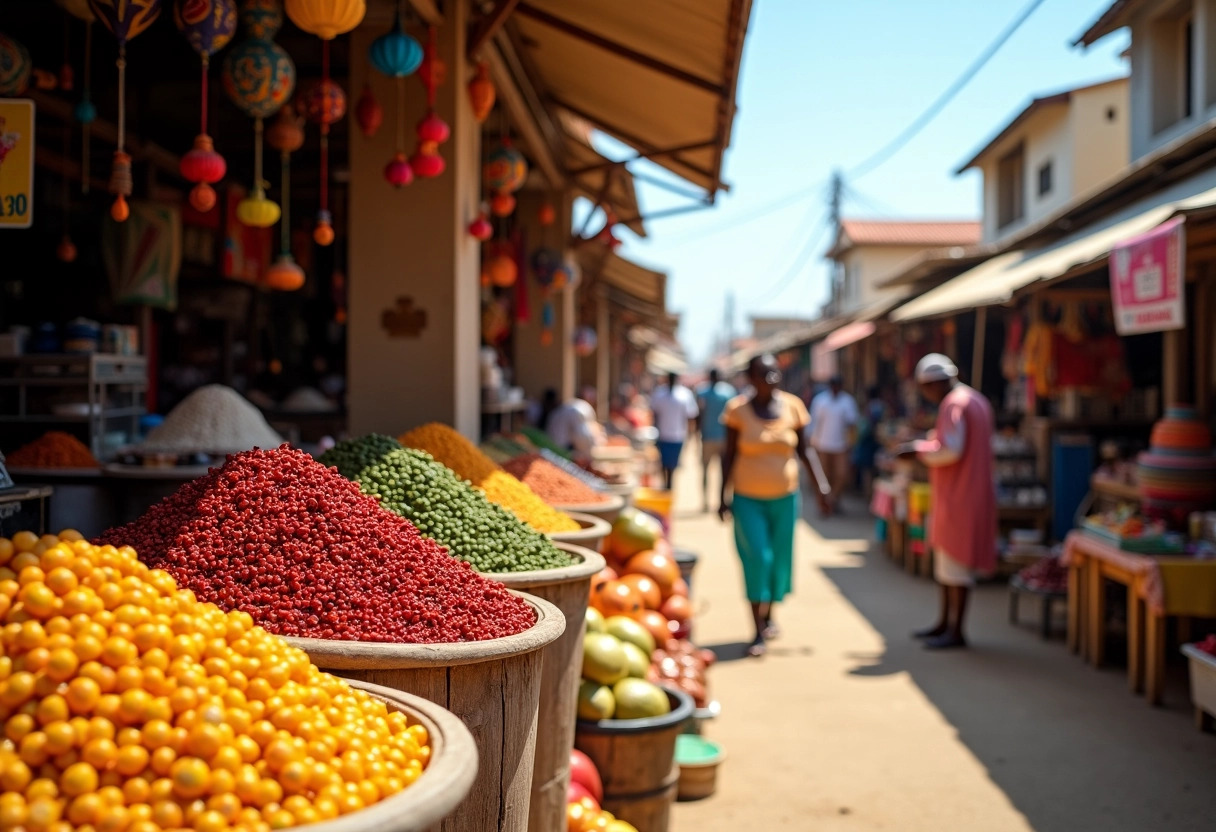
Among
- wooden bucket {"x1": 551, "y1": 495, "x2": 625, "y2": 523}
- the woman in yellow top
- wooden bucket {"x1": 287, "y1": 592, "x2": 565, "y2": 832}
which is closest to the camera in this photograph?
wooden bucket {"x1": 287, "y1": 592, "x2": 565, "y2": 832}

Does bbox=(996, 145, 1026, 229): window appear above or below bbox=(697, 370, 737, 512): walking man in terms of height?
above

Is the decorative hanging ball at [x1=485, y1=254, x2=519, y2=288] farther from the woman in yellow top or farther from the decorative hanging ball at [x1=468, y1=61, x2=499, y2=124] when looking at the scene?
the woman in yellow top

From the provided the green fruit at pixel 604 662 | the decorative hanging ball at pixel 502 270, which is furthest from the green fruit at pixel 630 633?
the decorative hanging ball at pixel 502 270

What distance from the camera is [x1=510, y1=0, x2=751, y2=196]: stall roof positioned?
5484 millimetres

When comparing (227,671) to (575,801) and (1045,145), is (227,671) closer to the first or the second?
(575,801)

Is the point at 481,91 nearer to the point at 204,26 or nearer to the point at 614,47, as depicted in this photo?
the point at 614,47

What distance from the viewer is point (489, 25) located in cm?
536

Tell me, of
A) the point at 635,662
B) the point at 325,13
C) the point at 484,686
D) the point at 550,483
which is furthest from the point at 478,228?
the point at 484,686

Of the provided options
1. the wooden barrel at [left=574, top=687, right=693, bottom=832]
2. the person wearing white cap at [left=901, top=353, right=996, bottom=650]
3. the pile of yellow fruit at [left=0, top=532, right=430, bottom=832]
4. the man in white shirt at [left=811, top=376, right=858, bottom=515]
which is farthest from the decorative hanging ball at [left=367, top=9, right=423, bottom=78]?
Result: the man in white shirt at [left=811, top=376, right=858, bottom=515]

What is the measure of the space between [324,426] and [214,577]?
7.18m

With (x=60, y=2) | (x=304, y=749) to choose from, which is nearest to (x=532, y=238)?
(x=60, y=2)

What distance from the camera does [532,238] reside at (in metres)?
10.5

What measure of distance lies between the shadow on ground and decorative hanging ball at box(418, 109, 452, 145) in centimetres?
392

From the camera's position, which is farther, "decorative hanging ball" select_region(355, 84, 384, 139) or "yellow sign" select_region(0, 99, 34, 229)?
"decorative hanging ball" select_region(355, 84, 384, 139)
